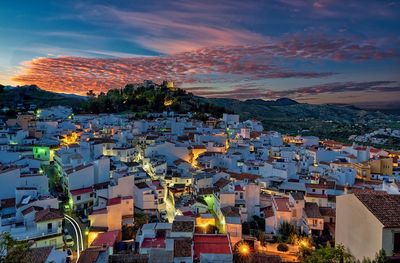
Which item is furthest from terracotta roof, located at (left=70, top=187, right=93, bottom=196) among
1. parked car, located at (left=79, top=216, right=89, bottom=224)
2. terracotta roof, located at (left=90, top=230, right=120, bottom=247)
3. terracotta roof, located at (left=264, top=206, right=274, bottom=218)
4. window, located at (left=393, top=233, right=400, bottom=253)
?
window, located at (left=393, top=233, right=400, bottom=253)

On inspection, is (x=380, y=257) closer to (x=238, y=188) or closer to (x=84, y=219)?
(x=238, y=188)

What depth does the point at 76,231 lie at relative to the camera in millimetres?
18594

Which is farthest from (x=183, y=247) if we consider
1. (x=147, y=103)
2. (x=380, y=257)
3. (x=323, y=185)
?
(x=147, y=103)

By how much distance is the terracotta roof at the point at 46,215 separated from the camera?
16405 mm

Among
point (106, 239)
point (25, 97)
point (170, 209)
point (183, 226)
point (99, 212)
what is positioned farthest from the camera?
point (25, 97)

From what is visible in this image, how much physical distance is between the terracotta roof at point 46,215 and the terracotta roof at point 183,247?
699 centimetres

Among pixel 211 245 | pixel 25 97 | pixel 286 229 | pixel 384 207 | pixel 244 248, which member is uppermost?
pixel 25 97

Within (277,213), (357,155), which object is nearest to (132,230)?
(277,213)

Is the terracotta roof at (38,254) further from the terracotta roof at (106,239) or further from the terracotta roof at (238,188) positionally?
the terracotta roof at (238,188)

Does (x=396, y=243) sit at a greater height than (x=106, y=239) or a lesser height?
greater

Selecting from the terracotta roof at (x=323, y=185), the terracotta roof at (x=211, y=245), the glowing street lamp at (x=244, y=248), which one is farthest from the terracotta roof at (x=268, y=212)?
the terracotta roof at (x=211, y=245)

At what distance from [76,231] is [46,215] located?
2637mm

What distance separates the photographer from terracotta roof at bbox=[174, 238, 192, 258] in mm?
13438

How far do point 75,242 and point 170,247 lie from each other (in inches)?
269
